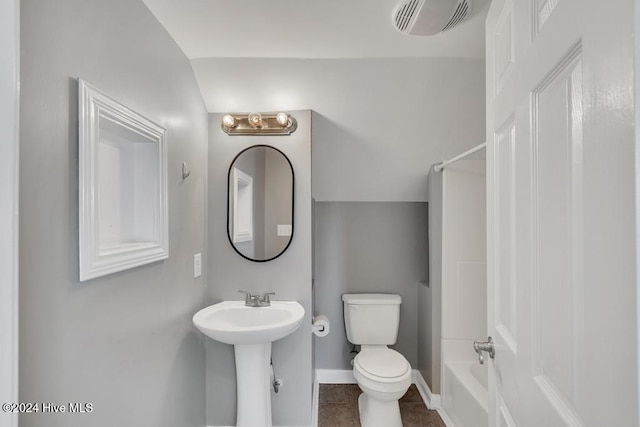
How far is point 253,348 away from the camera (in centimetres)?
182

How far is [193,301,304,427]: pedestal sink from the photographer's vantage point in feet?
5.69

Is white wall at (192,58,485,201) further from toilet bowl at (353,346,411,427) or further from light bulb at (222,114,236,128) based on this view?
toilet bowl at (353,346,411,427)

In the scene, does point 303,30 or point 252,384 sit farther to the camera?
point 252,384

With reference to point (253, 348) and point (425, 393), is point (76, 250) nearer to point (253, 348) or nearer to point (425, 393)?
point (253, 348)

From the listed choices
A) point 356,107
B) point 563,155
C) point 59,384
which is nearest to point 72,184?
point 59,384

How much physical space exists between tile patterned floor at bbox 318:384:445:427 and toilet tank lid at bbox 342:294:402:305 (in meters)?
0.72

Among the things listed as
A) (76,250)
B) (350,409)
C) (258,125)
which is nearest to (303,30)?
(258,125)

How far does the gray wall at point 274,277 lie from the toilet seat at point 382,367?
1.14ft

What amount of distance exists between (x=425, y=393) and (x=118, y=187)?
250cm

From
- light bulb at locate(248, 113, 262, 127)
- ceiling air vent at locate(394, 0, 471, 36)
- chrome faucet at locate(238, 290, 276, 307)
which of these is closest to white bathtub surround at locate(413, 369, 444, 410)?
chrome faucet at locate(238, 290, 276, 307)

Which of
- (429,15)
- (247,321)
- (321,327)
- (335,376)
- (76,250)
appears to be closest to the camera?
(76,250)

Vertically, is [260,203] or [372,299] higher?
[260,203]

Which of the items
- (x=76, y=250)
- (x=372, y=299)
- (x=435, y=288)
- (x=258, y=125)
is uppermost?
(x=258, y=125)
